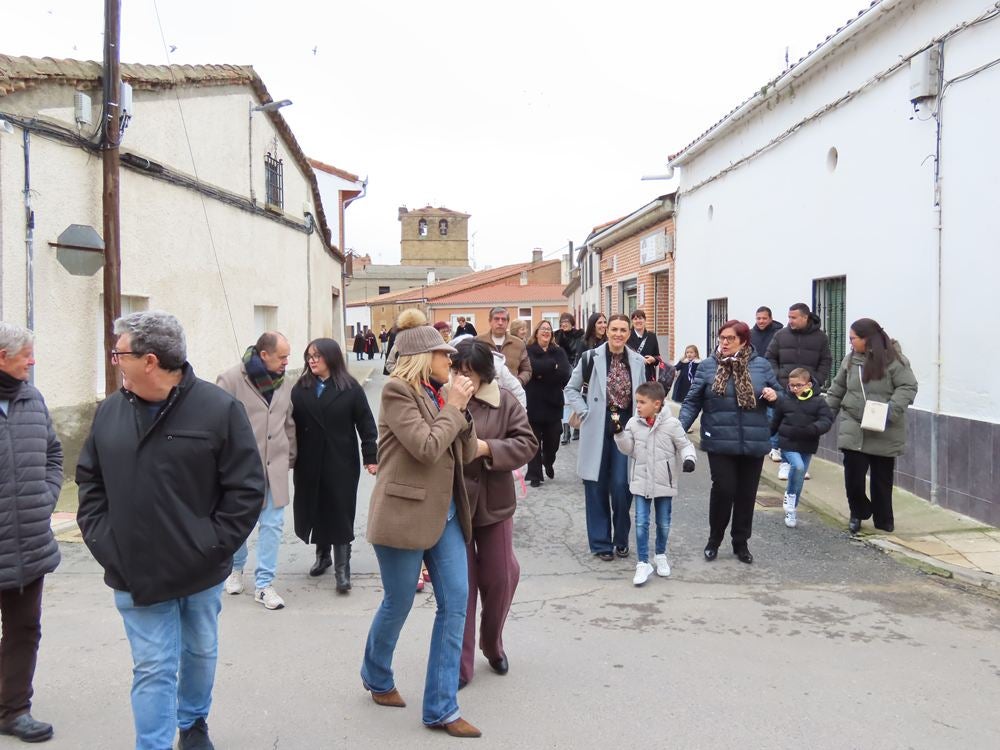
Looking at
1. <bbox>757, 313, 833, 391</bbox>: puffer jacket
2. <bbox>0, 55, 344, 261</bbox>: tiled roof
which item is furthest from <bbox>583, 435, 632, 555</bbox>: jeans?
<bbox>0, 55, 344, 261</bbox>: tiled roof

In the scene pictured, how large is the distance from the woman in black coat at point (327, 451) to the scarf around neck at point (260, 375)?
0.52ft

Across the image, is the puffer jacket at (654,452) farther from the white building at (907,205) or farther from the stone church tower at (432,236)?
the stone church tower at (432,236)

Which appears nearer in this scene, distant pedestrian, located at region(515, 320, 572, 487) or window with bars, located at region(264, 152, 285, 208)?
distant pedestrian, located at region(515, 320, 572, 487)

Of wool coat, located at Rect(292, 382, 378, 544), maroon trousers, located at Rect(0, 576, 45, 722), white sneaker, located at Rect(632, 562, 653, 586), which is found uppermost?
wool coat, located at Rect(292, 382, 378, 544)

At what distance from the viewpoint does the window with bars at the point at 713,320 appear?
1402 centimetres

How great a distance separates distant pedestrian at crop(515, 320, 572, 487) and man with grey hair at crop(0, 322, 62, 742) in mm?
5565

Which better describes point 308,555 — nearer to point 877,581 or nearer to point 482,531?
point 482,531

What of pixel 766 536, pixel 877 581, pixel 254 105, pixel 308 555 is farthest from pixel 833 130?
pixel 254 105

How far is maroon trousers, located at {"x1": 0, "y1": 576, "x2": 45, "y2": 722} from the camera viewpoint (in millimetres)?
3477

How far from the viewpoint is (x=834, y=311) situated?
33.3ft

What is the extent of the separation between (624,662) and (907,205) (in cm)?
604

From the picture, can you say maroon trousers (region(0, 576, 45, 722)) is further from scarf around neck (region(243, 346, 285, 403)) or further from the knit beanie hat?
scarf around neck (region(243, 346, 285, 403))

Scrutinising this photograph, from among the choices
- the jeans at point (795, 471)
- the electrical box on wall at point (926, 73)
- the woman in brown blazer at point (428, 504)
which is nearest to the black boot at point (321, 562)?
the woman in brown blazer at point (428, 504)

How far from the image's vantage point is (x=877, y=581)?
224 inches
